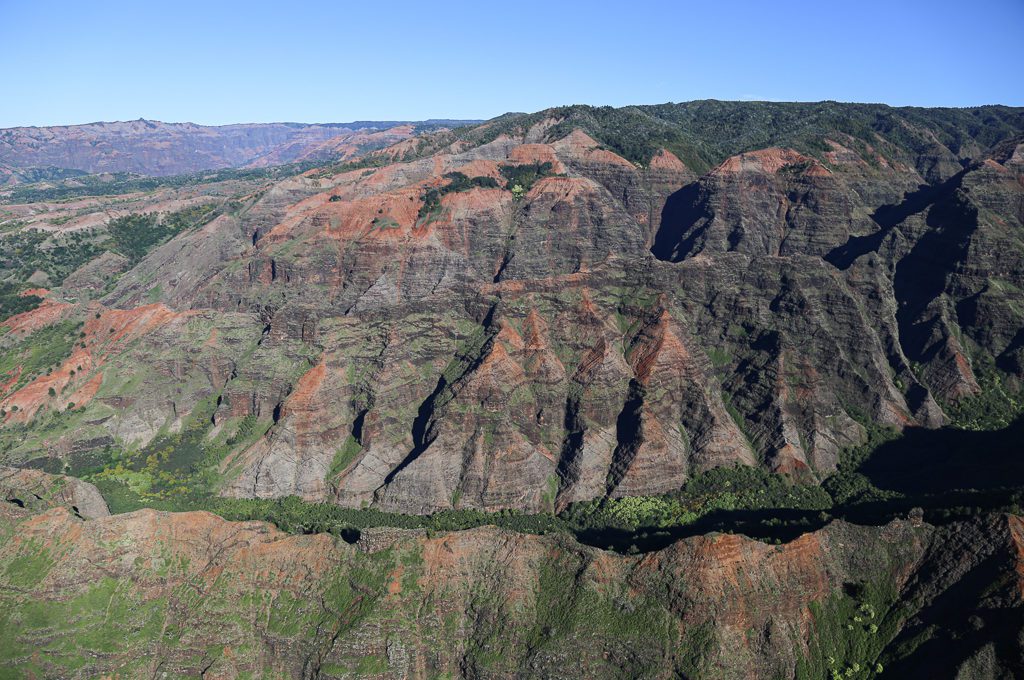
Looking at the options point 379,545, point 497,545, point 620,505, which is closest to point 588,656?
point 497,545

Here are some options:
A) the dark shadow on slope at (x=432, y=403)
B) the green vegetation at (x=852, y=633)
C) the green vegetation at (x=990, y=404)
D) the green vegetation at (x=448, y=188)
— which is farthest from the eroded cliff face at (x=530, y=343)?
the green vegetation at (x=852, y=633)

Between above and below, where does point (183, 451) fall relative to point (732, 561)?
below

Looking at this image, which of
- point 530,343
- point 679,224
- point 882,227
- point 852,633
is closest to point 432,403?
point 530,343

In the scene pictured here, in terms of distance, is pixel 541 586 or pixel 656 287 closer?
pixel 541 586

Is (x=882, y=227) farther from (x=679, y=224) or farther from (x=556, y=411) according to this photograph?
(x=556, y=411)

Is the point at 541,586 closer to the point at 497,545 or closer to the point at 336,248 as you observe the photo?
the point at 497,545

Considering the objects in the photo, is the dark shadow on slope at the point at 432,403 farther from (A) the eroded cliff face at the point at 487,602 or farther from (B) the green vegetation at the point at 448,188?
(B) the green vegetation at the point at 448,188
